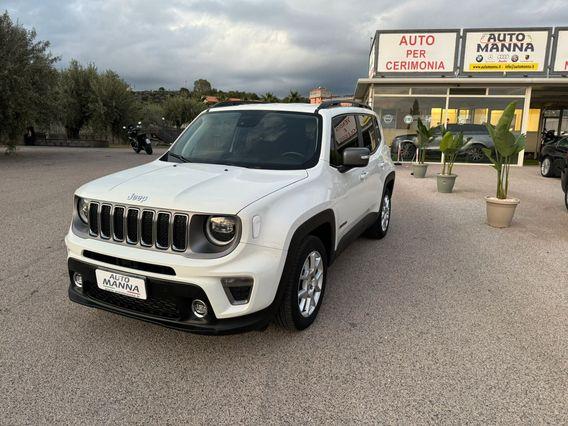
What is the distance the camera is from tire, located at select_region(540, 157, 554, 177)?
1355cm

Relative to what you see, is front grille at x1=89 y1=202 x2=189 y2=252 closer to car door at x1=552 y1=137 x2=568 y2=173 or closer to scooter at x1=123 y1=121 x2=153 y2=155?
car door at x1=552 y1=137 x2=568 y2=173

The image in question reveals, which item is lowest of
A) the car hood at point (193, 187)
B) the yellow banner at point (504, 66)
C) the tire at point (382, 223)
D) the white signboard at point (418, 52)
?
the tire at point (382, 223)

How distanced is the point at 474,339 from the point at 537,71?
17218 mm

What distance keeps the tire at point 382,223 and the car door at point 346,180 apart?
1022 millimetres

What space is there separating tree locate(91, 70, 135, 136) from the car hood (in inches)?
968

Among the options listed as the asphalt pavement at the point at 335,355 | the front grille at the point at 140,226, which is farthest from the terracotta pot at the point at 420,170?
the front grille at the point at 140,226

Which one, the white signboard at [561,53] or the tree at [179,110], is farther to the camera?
the tree at [179,110]

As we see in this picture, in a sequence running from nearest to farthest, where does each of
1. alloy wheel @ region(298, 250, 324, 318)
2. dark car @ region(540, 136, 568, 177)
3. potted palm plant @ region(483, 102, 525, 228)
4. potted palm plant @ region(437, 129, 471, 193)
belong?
1. alloy wheel @ region(298, 250, 324, 318)
2. potted palm plant @ region(483, 102, 525, 228)
3. potted palm plant @ region(437, 129, 471, 193)
4. dark car @ region(540, 136, 568, 177)

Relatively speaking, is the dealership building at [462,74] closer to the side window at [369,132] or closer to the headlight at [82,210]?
the side window at [369,132]

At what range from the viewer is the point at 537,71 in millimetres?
16875

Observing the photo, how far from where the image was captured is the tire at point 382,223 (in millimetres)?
5879

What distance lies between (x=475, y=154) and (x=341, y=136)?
576 inches

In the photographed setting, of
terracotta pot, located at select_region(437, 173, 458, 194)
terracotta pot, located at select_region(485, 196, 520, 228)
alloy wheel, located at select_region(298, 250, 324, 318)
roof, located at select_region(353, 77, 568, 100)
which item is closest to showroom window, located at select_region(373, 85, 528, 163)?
roof, located at select_region(353, 77, 568, 100)

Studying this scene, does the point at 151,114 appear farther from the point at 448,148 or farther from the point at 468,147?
the point at 448,148
